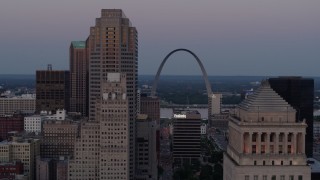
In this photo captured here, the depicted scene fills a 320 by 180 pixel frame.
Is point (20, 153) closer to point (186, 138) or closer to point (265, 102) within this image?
point (186, 138)

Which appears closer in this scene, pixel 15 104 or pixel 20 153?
pixel 20 153

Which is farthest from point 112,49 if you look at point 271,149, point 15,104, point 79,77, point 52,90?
point 15,104

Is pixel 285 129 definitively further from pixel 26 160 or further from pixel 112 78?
pixel 26 160

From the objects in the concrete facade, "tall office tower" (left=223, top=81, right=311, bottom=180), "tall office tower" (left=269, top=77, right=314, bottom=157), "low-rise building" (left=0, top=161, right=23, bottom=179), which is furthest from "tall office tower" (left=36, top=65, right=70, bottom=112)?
"tall office tower" (left=223, top=81, right=311, bottom=180)

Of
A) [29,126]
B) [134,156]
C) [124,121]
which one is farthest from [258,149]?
[29,126]

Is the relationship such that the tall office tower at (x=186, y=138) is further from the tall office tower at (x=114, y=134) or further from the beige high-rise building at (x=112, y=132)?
the tall office tower at (x=114, y=134)

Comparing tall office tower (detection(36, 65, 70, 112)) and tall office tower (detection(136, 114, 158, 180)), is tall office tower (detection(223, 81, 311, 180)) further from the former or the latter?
tall office tower (detection(36, 65, 70, 112))
